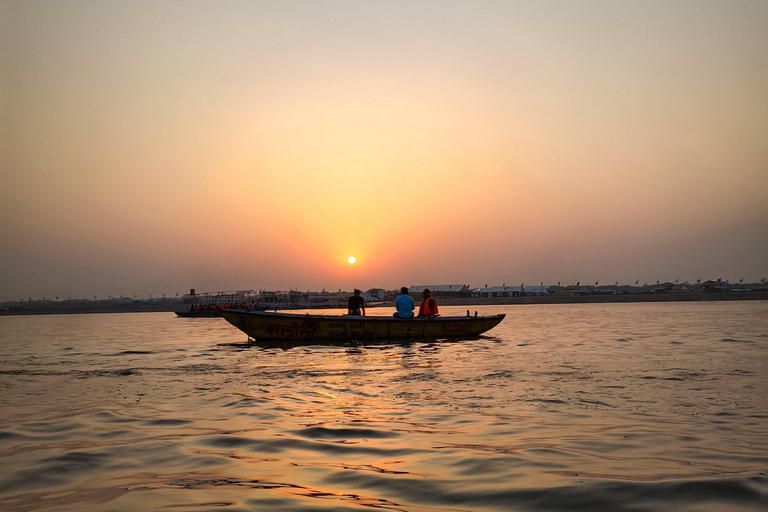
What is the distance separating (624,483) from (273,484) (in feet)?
11.3

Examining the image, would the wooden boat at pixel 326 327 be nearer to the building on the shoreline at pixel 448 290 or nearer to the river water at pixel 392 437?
the river water at pixel 392 437

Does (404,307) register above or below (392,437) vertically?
above

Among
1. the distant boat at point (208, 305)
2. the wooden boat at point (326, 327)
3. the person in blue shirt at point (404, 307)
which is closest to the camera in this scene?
the wooden boat at point (326, 327)

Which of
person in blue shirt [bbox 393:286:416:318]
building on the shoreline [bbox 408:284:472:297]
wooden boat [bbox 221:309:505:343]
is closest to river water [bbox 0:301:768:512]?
wooden boat [bbox 221:309:505:343]

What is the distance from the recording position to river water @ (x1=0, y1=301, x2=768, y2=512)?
5715 mm

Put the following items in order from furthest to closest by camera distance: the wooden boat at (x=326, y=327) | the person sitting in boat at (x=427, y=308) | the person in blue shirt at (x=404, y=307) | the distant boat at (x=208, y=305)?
the distant boat at (x=208, y=305) → the person sitting in boat at (x=427, y=308) → the person in blue shirt at (x=404, y=307) → the wooden boat at (x=326, y=327)

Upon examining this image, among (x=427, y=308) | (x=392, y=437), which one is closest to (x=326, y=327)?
(x=427, y=308)

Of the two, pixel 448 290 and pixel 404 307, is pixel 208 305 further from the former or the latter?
pixel 448 290

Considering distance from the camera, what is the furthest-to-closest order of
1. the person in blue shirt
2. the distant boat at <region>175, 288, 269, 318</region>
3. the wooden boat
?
the distant boat at <region>175, 288, 269, 318</region> → the person in blue shirt → the wooden boat

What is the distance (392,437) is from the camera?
327 inches

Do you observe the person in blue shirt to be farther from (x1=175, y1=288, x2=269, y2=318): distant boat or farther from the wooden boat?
(x1=175, y1=288, x2=269, y2=318): distant boat

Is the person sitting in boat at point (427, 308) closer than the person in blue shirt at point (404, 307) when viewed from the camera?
No

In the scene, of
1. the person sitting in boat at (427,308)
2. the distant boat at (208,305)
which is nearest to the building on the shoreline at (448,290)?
the distant boat at (208,305)

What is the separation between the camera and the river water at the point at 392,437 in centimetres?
571
